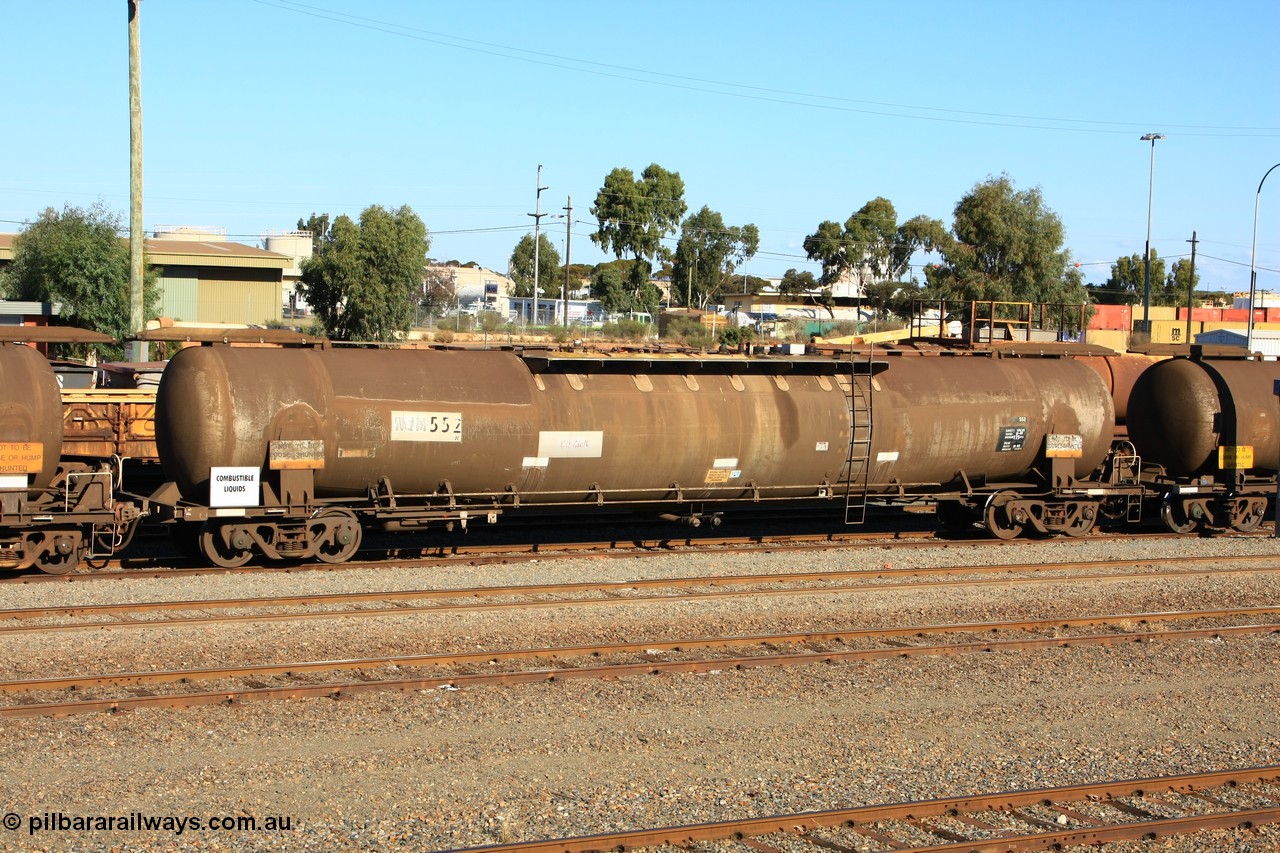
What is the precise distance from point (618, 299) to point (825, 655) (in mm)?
89861

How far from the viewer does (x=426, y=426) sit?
1634 centimetres

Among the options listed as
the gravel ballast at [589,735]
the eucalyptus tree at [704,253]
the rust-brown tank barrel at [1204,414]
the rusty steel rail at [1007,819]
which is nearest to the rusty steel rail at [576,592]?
the gravel ballast at [589,735]

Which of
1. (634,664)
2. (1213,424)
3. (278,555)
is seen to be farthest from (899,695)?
(1213,424)

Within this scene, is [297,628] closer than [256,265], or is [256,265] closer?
[297,628]

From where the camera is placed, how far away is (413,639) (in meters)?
12.5

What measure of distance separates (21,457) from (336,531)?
13.8ft

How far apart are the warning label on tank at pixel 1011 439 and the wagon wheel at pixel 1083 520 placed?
6.63 feet

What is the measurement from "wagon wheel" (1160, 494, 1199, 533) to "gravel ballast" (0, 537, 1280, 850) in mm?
8780

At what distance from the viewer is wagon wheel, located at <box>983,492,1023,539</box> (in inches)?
797

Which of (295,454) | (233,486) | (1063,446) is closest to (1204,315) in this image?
(1063,446)

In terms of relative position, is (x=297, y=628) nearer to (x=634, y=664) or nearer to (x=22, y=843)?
(x=634, y=664)

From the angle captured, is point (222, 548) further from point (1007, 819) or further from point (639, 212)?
point (639, 212)
